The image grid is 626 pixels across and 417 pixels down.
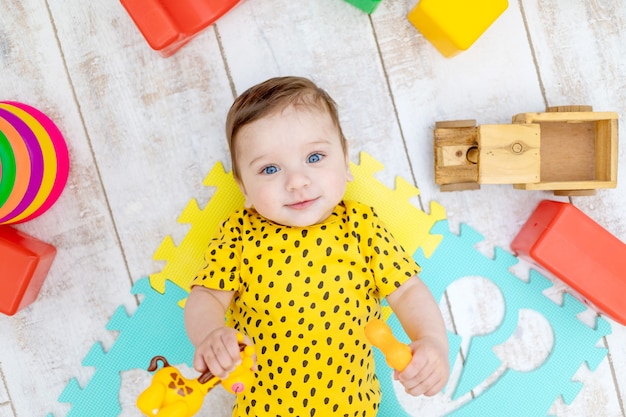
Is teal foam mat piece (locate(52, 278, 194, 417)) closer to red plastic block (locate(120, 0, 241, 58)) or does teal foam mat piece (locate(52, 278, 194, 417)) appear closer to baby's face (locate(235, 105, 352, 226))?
baby's face (locate(235, 105, 352, 226))

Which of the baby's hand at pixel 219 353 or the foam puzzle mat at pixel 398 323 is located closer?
the baby's hand at pixel 219 353

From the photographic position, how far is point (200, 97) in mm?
979

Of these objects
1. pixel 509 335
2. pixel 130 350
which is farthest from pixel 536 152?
pixel 130 350

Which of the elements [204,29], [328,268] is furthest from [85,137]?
[328,268]

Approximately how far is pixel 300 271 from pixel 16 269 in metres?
0.49

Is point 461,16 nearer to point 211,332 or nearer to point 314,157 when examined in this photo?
point 314,157

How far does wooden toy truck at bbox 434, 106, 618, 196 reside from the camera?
2.92ft

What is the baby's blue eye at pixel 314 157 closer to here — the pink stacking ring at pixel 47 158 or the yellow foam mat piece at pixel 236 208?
the yellow foam mat piece at pixel 236 208

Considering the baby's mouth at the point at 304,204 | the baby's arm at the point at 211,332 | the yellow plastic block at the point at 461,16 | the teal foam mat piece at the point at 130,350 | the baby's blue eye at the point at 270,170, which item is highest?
the yellow plastic block at the point at 461,16

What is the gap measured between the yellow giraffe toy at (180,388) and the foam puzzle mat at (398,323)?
308 mm

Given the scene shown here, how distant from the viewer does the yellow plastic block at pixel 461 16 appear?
0.88 meters

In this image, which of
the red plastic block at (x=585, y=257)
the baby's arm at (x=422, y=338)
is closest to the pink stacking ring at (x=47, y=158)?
the baby's arm at (x=422, y=338)

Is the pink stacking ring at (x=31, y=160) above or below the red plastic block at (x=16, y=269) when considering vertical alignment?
above

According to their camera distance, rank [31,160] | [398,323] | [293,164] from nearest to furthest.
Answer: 1. [293,164]
2. [31,160]
3. [398,323]
